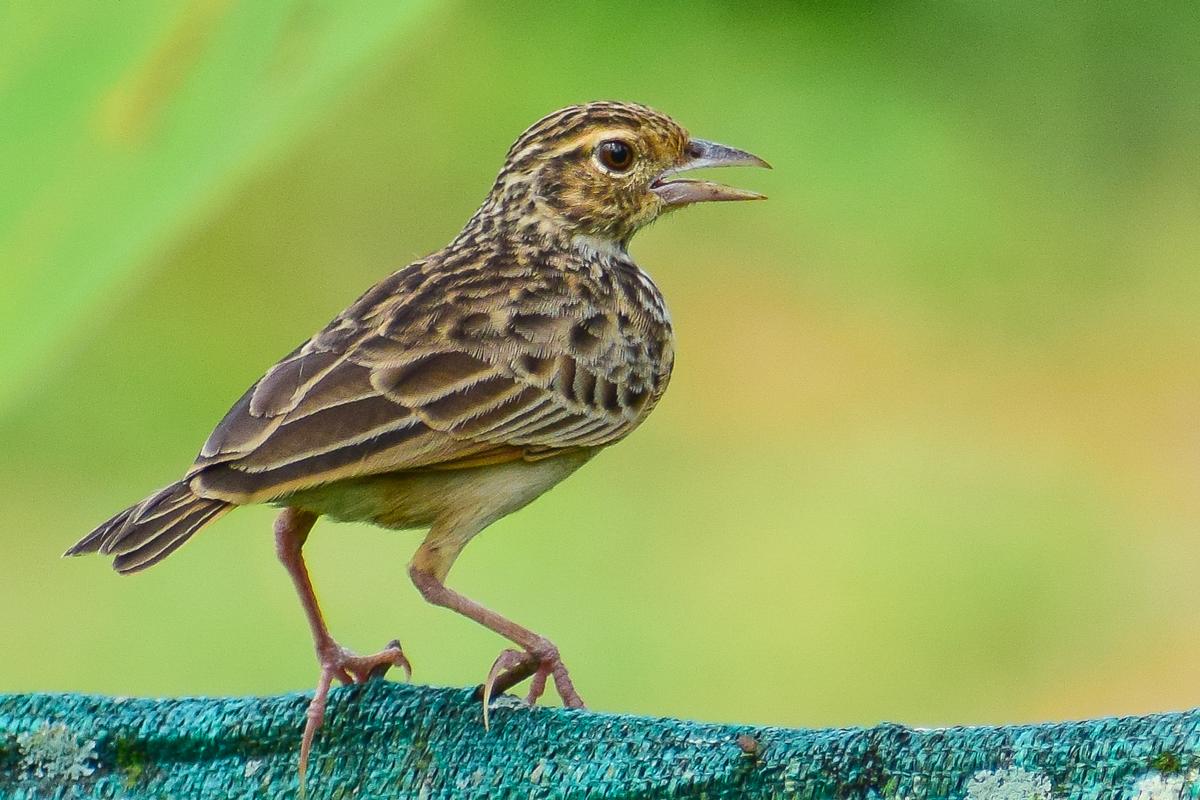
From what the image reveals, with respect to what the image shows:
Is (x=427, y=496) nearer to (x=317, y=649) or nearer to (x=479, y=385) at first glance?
(x=479, y=385)

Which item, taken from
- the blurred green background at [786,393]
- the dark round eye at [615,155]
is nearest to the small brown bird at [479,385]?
the dark round eye at [615,155]

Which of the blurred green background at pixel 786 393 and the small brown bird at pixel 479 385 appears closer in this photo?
the small brown bird at pixel 479 385

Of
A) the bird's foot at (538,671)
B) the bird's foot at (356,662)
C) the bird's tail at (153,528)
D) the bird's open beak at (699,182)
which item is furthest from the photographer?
the bird's open beak at (699,182)

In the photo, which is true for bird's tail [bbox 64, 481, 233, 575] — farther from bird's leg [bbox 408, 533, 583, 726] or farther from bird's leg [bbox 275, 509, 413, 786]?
bird's leg [bbox 408, 533, 583, 726]

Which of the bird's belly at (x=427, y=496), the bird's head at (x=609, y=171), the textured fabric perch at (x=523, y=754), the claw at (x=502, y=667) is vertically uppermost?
the bird's head at (x=609, y=171)

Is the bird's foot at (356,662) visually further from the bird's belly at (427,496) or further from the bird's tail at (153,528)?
the bird's tail at (153,528)

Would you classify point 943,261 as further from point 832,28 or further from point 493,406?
point 493,406

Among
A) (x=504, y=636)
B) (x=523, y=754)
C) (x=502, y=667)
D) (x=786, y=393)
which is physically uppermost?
(x=786, y=393)

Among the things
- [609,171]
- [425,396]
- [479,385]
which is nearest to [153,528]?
[425,396]
